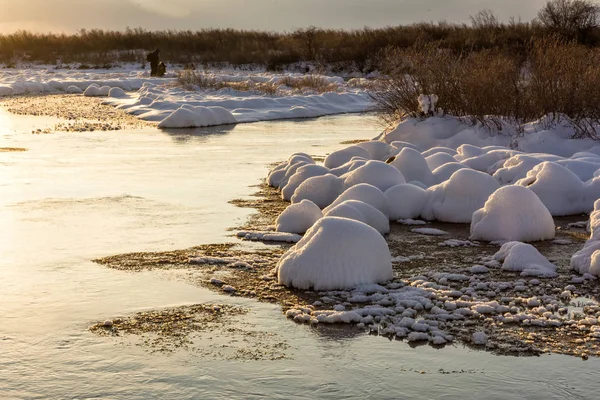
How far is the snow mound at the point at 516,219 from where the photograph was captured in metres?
9.04

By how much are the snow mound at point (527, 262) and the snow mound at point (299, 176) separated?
4.16 metres

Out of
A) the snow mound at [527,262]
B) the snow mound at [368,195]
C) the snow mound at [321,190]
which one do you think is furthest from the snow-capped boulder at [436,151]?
the snow mound at [527,262]

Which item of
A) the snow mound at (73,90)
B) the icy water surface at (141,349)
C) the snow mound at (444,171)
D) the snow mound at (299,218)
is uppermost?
the snow mound at (73,90)

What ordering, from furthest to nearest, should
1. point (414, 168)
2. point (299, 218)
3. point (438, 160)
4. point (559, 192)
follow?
point (438, 160)
point (414, 168)
point (559, 192)
point (299, 218)

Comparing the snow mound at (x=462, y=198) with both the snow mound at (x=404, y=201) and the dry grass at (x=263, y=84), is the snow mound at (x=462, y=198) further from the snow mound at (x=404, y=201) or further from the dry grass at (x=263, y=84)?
the dry grass at (x=263, y=84)

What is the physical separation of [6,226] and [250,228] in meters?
2.89

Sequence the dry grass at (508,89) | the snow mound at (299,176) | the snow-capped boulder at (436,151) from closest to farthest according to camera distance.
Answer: the snow mound at (299,176)
the snow-capped boulder at (436,151)
the dry grass at (508,89)

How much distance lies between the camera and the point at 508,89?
16.1m

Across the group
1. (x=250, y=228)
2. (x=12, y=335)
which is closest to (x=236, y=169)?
(x=250, y=228)

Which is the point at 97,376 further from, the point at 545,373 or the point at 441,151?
the point at 441,151

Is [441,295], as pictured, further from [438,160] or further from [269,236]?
[438,160]

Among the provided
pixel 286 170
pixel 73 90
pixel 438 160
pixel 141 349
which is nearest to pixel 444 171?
pixel 438 160

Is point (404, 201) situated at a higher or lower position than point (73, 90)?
lower

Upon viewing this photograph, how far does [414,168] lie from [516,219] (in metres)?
2.68
